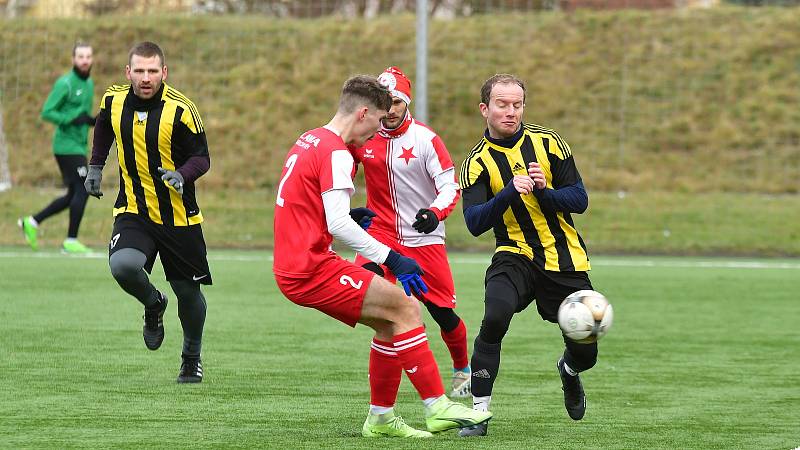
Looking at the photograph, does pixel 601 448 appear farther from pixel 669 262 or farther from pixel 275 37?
pixel 275 37

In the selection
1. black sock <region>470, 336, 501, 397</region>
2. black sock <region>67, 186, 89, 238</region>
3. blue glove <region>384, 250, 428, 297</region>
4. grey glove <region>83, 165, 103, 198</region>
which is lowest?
black sock <region>67, 186, 89, 238</region>

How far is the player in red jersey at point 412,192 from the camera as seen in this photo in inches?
288

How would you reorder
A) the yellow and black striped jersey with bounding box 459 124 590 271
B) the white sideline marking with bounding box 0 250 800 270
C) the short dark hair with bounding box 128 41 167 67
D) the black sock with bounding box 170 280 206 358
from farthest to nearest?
the white sideline marking with bounding box 0 250 800 270
the black sock with bounding box 170 280 206 358
the short dark hair with bounding box 128 41 167 67
the yellow and black striped jersey with bounding box 459 124 590 271

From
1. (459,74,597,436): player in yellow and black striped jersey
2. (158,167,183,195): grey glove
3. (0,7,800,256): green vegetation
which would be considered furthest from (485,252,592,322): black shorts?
(0,7,800,256): green vegetation

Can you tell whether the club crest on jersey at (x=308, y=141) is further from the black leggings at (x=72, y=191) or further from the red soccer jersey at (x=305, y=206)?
the black leggings at (x=72, y=191)

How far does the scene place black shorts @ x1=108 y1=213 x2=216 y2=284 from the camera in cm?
739

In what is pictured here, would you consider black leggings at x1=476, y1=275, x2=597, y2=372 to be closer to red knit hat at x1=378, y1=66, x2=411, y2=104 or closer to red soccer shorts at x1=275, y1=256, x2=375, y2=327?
red soccer shorts at x1=275, y1=256, x2=375, y2=327

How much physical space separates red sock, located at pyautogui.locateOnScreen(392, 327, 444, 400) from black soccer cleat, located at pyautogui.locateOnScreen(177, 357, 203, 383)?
6.40ft

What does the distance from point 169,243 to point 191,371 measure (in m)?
0.75

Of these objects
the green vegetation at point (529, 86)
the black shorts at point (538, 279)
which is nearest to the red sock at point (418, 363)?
the black shorts at point (538, 279)

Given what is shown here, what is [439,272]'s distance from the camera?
24.4 ft

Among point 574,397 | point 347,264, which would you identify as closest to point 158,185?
point 347,264

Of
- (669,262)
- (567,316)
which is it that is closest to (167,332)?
(567,316)

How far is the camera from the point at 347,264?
579cm
